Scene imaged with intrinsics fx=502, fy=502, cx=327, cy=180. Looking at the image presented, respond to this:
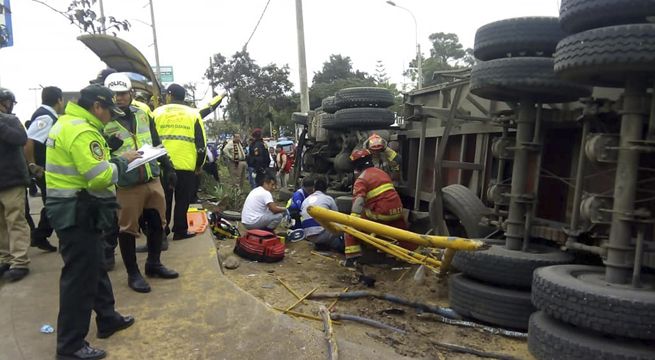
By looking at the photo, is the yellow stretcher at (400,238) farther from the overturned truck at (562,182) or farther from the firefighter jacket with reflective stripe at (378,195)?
the firefighter jacket with reflective stripe at (378,195)

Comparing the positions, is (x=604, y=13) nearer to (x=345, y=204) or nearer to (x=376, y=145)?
(x=376, y=145)

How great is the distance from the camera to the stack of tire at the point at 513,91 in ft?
11.4

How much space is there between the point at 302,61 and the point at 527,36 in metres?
10.3

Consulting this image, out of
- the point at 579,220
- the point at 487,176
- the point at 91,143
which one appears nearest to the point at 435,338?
the point at 579,220

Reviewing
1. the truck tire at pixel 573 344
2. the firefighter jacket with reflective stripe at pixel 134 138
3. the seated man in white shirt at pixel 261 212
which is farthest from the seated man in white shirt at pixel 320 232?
the truck tire at pixel 573 344

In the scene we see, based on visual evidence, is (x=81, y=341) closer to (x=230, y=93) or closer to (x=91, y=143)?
(x=91, y=143)

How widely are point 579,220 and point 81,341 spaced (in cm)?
317

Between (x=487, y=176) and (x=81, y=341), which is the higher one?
(x=487, y=176)

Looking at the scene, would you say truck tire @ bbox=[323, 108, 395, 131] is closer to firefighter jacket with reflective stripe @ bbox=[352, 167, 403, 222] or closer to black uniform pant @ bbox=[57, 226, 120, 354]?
firefighter jacket with reflective stripe @ bbox=[352, 167, 403, 222]

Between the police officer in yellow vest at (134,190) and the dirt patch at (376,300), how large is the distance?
3.03ft

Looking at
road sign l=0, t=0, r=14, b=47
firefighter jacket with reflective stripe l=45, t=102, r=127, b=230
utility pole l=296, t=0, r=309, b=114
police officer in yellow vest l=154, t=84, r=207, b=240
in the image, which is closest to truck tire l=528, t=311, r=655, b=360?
firefighter jacket with reflective stripe l=45, t=102, r=127, b=230

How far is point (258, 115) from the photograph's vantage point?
2603cm

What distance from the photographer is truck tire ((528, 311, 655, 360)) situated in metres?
2.69

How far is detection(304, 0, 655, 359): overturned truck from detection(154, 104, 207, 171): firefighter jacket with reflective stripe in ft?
7.56
